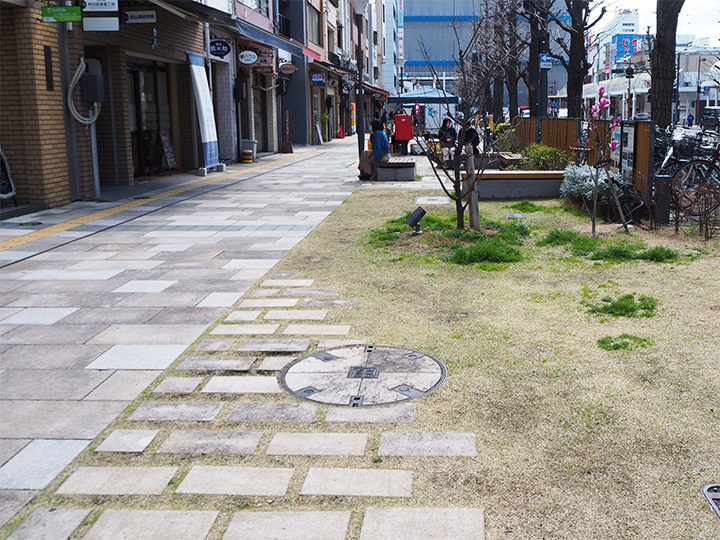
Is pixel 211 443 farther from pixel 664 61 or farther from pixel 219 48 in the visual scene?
pixel 219 48

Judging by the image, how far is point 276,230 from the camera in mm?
11203

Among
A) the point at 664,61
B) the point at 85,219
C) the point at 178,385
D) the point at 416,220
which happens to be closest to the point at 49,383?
the point at 178,385

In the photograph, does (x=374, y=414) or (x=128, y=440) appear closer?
(x=128, y=440)

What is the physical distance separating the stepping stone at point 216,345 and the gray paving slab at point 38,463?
1.62 m

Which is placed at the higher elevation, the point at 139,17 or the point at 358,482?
the point at 139,17

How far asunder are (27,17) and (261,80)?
65.2ft

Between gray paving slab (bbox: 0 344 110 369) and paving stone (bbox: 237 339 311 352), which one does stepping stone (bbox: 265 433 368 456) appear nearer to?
paving stone (bbox: 237 339 311 352)

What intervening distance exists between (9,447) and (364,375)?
209 cm

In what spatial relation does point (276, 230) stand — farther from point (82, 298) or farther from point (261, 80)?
point (261, 80)

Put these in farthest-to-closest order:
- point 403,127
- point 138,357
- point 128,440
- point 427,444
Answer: point 403,127
point 138,357
point 128,440
point 427,444

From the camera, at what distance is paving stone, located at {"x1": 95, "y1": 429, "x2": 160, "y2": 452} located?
398cm

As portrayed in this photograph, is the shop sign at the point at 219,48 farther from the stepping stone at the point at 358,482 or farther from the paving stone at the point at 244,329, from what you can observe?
the stepping stone at the point at 358,482

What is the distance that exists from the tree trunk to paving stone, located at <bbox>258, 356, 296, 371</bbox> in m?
10.1

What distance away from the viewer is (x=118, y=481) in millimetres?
3631
